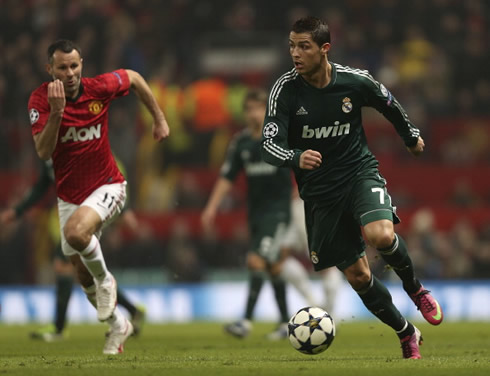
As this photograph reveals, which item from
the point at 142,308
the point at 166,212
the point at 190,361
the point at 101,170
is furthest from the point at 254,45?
the point at 190,361

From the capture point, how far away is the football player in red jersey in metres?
8.01

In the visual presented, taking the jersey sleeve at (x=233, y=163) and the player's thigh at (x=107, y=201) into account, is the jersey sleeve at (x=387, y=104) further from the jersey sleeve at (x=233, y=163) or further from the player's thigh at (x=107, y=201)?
the jersey sleeve at (x=233, y=163)

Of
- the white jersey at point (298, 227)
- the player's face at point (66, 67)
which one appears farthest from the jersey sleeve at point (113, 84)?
the white jersey at point (298, 227)

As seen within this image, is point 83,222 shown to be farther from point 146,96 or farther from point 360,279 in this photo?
point 360,279

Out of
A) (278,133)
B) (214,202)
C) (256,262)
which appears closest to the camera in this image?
(278,133)

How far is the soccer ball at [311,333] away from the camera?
24.1 ft

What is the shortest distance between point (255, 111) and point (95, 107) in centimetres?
310

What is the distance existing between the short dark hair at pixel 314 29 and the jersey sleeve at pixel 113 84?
1892 mm

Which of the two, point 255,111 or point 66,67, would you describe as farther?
point 255,111

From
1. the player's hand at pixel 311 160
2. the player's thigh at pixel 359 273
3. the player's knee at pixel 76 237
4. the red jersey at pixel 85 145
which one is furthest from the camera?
the red jersey at pixel 85 145

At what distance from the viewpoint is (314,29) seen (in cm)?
734

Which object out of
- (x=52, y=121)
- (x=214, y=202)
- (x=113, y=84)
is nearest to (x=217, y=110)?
(x=214, y=202)

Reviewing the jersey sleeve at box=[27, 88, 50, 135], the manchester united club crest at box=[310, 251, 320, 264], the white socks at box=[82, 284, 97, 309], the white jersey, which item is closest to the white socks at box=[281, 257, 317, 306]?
the white jersey

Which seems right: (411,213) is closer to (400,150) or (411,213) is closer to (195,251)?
(400,150)
